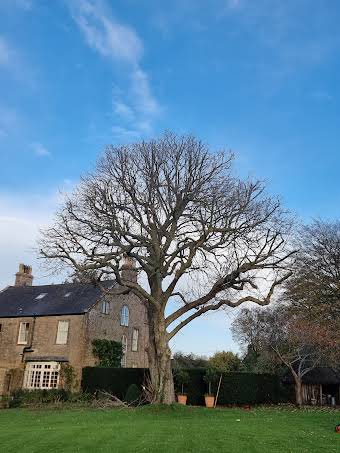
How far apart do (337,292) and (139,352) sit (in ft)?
64.9

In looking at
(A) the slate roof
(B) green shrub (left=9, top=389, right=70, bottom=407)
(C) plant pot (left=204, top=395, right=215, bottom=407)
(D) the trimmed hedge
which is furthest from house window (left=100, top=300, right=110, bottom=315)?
(C) plant pot (left=204, top=395, right=215, bottom=407)

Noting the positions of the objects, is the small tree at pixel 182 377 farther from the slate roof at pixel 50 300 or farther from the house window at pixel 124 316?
the house window at pixel 124 316

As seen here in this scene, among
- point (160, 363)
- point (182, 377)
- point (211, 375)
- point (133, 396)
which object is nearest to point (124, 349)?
point (182, 377)

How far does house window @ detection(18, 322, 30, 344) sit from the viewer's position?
37.0 meters

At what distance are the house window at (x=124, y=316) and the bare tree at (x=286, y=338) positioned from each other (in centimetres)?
1015

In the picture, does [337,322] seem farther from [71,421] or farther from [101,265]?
[71,421]

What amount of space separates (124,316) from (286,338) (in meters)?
13.2

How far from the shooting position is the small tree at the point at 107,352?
35156 mm

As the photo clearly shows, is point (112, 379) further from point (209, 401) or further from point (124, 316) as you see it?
point (124, 316)

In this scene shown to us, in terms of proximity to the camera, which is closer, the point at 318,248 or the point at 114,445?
the point at 114,445

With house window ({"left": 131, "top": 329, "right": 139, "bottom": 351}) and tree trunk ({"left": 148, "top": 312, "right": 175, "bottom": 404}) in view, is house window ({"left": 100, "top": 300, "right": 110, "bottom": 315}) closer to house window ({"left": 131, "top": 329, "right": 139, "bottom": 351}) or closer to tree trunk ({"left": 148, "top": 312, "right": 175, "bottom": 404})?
house window ({"left": 131, "top": 329, "right": 139, "bottom": 351})

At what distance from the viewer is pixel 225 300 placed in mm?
23562

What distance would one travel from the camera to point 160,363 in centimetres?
2283

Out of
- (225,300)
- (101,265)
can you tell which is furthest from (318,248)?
(101,265)
